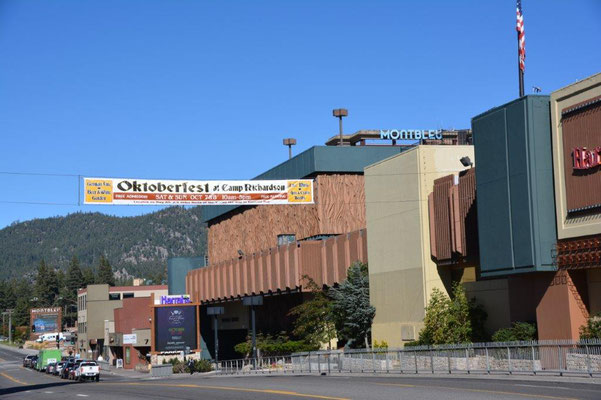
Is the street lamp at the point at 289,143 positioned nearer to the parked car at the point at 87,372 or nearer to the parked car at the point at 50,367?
the parked car at the point at 50,367

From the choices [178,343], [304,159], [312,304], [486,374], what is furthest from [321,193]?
[486,374]

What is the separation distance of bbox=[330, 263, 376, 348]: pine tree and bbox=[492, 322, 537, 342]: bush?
14546 mm

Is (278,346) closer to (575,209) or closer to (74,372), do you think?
(74,372)

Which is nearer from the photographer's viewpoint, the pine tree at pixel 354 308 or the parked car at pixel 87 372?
the pine tree at pixel 354 308

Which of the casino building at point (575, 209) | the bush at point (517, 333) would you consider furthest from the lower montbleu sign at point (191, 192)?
the casino building at point (575, 209)

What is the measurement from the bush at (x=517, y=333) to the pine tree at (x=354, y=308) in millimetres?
14546

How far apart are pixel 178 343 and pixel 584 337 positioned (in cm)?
5241

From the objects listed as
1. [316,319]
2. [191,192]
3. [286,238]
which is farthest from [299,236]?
[191,192]

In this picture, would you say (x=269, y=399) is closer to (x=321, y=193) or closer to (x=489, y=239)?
(x=489, y=239)

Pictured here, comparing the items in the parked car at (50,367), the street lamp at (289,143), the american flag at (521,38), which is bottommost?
the parked car at (50,367)

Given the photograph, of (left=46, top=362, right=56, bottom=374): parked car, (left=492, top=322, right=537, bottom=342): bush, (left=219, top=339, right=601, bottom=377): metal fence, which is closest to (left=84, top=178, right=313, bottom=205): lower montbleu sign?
(left=219, top=339, right=601, bottom=377): metal fence

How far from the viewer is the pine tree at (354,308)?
53.8m

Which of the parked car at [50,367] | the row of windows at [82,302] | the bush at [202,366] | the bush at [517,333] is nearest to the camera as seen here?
the bush at [517,333]

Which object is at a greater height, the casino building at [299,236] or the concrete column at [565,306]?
the casino building at [299,236]
